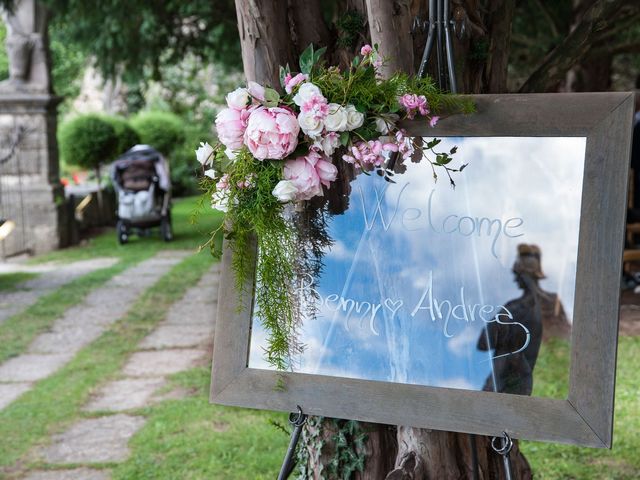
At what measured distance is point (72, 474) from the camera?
4148 mm

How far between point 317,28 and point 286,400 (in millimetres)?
1246

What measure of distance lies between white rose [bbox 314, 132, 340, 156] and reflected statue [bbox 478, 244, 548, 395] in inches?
21.2

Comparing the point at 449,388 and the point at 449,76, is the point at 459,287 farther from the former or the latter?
the point at 449,76

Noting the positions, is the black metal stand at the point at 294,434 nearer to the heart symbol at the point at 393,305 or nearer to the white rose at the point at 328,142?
the heart symbol at the point at 393,305

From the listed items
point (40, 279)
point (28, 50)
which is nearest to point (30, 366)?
point (40, 279)

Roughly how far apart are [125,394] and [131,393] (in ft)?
0.13

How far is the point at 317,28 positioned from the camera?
285 cm

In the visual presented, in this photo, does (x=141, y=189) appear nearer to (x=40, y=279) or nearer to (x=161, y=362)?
(x=40, y=279)

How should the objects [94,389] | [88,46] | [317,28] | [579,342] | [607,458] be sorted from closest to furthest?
[579,342]
[317,28]
[607,458]
[94,389]
[88,46]

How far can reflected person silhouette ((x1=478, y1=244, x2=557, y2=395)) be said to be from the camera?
2150mm

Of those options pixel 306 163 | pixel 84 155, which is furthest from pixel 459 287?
pixel 84 155

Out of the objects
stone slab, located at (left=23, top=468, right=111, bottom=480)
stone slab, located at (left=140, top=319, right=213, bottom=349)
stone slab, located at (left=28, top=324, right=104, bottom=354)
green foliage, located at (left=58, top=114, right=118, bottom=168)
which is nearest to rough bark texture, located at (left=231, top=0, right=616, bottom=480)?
stone slab, located at (left=23, top=468, right=111, bottom=480)

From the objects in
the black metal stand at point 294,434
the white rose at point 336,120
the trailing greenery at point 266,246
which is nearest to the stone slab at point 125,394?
the black metal stand at point 294,434

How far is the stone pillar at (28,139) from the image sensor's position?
11.7 meters
